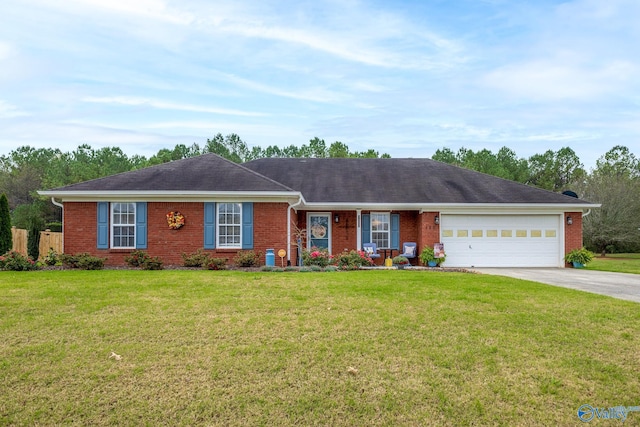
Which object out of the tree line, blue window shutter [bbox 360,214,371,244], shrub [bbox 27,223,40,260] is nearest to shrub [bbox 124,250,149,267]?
blue window shutter [bbox 360,214,371,244]

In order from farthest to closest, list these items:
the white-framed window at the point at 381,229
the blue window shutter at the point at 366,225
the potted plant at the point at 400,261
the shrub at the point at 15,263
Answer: the white-framed window at the point at 381,229
the blue window shutter at the point at 366,225
the potted plant at the point at 400,261
the shrub at the point at 15,263

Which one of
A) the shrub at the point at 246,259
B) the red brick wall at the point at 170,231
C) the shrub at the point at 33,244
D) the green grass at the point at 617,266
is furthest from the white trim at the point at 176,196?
the green grass at the point at 617,266

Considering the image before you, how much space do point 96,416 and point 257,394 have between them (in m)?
1.45

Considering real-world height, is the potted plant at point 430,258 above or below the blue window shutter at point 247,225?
below

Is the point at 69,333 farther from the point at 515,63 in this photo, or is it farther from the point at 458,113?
the point at 458,113

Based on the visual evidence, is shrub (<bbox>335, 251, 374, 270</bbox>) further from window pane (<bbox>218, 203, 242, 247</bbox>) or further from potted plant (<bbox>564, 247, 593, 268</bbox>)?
potted plant (<bbox>564, 247, 593, 268</bbox>)

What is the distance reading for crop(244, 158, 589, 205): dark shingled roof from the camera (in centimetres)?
1634

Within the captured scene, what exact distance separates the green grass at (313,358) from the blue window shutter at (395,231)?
8.64 m

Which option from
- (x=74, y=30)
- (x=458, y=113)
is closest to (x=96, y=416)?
(x=74, y=30)

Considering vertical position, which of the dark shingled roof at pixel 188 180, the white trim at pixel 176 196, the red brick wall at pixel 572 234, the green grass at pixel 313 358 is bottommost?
the green grass at pixel 313 358

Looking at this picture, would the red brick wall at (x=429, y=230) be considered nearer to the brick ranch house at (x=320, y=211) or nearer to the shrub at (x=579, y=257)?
the brick ranch house at (x=320, y=211)

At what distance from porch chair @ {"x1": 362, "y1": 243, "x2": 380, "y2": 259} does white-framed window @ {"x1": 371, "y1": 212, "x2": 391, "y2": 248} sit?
1.84ft

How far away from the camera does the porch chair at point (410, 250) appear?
52.6 feet

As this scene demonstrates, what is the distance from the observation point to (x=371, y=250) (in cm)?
1581
